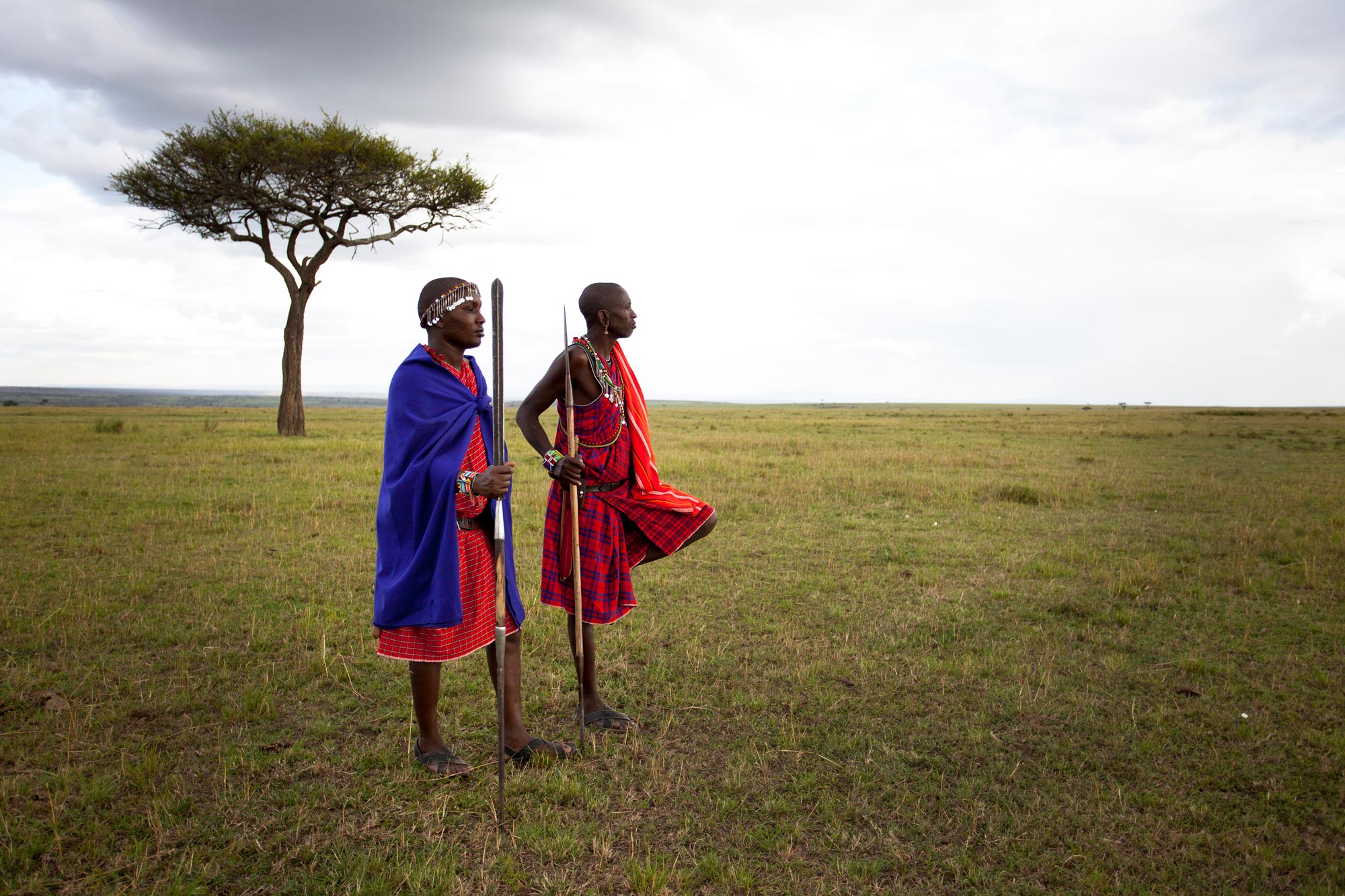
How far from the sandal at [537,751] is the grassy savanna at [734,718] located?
103mm

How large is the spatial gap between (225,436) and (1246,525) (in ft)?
77.9

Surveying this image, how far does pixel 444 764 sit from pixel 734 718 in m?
1.75

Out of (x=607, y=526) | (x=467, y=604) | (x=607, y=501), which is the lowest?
(x=467, y=604)

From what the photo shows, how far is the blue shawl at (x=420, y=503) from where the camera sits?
3924 mm

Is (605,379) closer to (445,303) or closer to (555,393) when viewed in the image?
(555,393)

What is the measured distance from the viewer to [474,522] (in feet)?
13.5

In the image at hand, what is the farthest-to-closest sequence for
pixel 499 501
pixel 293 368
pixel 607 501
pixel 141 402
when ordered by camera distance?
pixel 141 402 → pixel 293 368 → pixel 607 501 → pixel 499 501

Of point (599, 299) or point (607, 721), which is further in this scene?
point (607, 721)

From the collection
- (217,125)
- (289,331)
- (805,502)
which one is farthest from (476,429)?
(217,125)

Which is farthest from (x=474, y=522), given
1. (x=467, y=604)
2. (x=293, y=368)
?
(x=293, y=368)

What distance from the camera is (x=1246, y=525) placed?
11.1 m

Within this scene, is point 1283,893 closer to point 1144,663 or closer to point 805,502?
point 1144,663

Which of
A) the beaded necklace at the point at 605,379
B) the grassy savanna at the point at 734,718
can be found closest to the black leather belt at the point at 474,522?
the beaded necklace at the point at 605,379

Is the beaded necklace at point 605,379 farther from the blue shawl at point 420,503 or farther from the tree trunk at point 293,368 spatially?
the tree trunk at point 293,368
